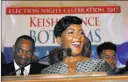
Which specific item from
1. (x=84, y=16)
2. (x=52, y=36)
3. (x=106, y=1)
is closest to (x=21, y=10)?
(x=52, y=36)

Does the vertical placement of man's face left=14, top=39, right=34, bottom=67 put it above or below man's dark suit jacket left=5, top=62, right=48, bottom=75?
above

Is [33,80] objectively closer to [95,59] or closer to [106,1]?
[95,59]

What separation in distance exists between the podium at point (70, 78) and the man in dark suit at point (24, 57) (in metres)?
0.05

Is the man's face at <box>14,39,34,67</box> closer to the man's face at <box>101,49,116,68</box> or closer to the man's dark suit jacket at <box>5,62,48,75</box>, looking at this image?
the man's dark suit jacket at <box>5,62,48,75</box>

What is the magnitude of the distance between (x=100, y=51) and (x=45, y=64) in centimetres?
33

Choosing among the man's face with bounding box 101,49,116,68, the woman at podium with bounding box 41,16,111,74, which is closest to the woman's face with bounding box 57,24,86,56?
the woman at podium with bounding box 41,16,111,74

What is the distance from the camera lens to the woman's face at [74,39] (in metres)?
2.00

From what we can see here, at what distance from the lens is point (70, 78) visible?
187 centimetres

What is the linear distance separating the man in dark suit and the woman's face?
0.18 meters

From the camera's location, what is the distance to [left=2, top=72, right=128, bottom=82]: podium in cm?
185

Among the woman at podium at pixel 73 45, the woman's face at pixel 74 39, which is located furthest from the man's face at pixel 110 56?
the woman's face at pixel 74 39

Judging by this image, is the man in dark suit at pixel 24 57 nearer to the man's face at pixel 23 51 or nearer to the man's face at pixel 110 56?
the man's face at pixel 23 51

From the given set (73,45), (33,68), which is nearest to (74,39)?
(73,45)

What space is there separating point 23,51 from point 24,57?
38mm
